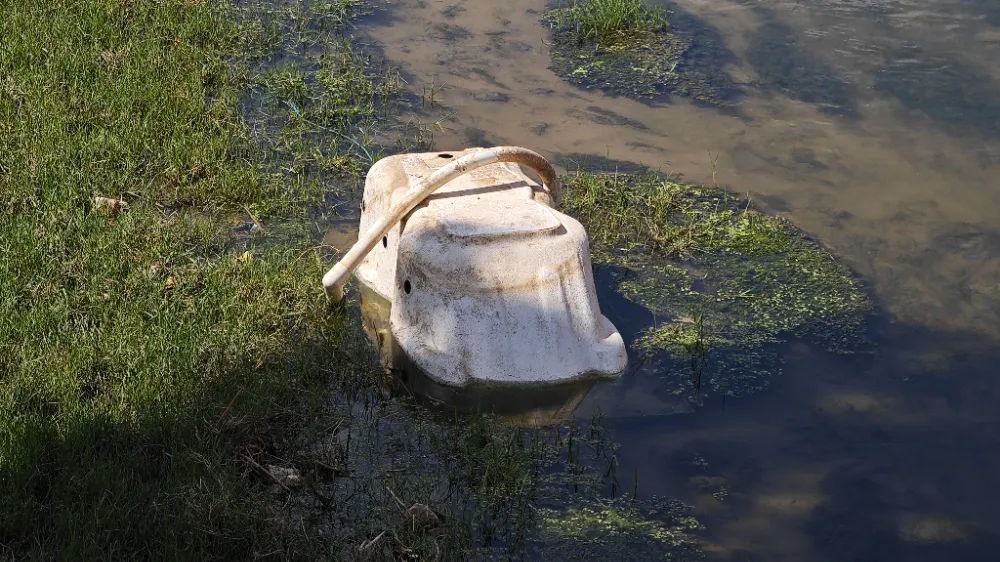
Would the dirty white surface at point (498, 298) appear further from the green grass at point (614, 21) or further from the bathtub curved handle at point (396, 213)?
the green grass at point (614, 21)

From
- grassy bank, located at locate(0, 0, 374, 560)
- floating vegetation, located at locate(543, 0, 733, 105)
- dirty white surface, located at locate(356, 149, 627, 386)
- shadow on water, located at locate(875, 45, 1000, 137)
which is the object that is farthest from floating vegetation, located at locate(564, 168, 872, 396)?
shadow on water, located at locate(875, 45, 1000, 137)

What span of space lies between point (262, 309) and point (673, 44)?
4.36 meters

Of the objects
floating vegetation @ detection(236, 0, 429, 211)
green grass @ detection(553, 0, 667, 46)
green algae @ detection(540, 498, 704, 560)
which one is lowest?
green algae @ detection(540, 498, 704, 560)

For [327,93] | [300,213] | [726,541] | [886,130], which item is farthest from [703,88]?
[726,541]

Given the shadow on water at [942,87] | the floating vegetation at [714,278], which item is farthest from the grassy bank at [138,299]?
the shadow on water at [942,87]

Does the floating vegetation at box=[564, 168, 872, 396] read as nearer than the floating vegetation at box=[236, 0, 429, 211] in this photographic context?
Yes

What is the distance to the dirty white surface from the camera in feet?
15.9

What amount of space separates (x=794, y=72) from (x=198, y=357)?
198 inches

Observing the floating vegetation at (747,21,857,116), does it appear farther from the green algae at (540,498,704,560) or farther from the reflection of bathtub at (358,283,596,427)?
the green algae at (540,498,704,560)

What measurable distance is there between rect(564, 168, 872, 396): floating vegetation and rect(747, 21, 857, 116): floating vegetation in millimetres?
1548

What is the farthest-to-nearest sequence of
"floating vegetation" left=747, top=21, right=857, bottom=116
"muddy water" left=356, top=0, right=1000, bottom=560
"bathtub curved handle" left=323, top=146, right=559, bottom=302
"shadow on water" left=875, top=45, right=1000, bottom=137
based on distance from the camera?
"floating vegetation" left=747, top=21, right=857, bottom=116
"shadow on water" left=875, top=45, right=1000, bottom=137
"bathtub curved handle" left=323, top=146, right=559, bottom=302
"muddy water" left=356, top=0, right=1000, bottom=560

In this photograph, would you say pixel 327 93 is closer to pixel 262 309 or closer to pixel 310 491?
pixel 262 309

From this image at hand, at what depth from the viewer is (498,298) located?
15.9ft

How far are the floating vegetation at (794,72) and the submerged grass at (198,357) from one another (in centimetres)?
279
